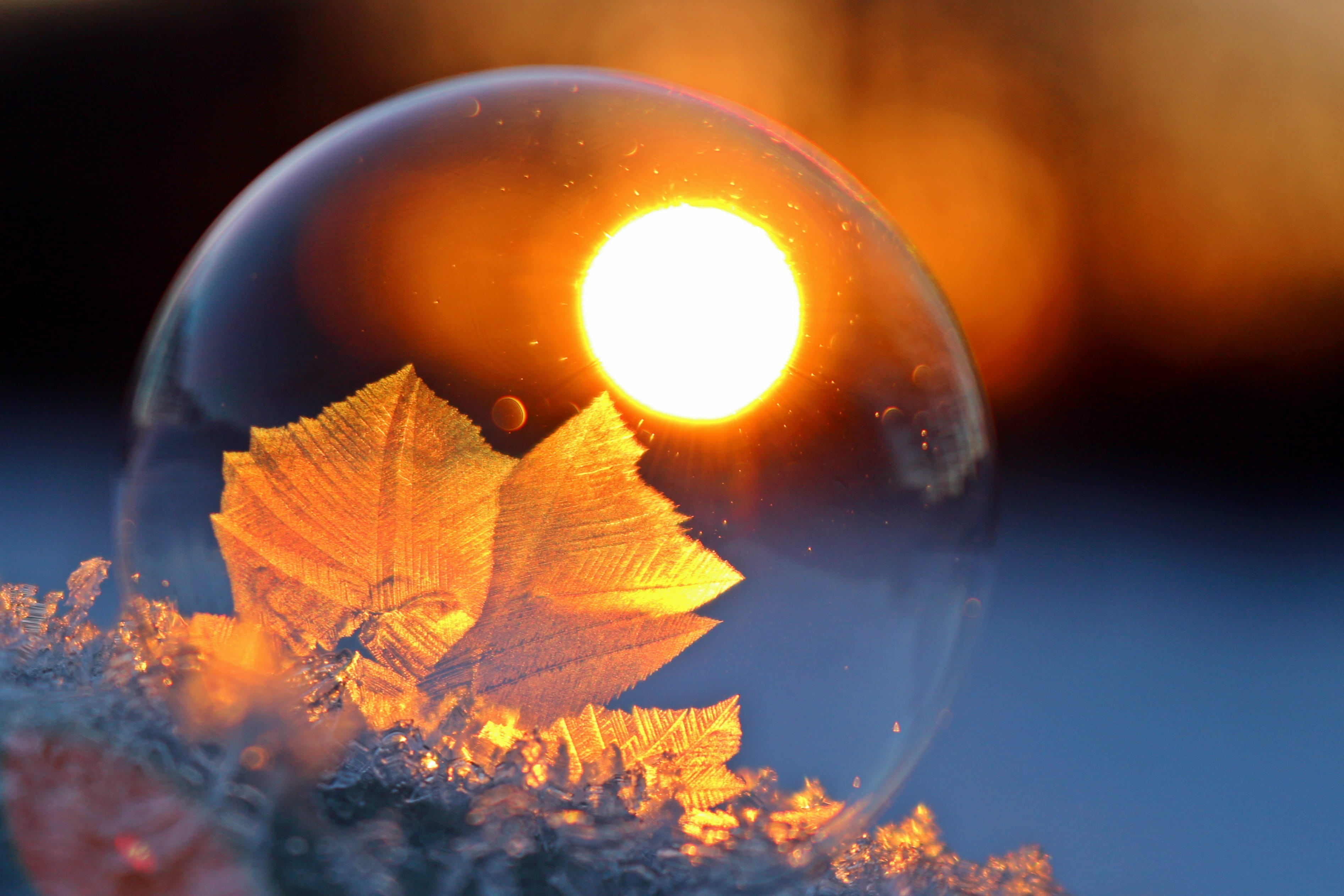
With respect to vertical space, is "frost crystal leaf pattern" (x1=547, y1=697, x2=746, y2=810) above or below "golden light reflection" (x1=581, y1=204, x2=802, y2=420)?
below

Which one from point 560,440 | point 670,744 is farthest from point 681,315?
point 670,744

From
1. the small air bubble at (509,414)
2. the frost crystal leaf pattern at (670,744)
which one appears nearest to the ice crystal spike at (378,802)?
the frost crystal leaf pattern at (670,744)

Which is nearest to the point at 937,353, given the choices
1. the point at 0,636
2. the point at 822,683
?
the point at 822,683

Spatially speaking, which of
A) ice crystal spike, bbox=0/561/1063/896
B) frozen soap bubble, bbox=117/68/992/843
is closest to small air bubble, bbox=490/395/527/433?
frozen soap bubble, bbox=117/68/992/843

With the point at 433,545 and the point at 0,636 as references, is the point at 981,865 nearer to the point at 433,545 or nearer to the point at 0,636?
the point at 433,545

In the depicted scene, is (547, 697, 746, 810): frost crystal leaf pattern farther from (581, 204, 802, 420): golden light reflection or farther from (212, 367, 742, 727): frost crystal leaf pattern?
(581, 204, 802, 420): golden light reflection

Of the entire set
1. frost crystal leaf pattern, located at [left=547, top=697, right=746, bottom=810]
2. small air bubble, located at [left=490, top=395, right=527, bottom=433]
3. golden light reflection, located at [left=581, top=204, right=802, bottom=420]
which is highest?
golden light reflection, located at [left=581, top=204, right=802, bottom=420]

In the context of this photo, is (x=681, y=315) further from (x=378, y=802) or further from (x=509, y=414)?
(x=378, y=802)
